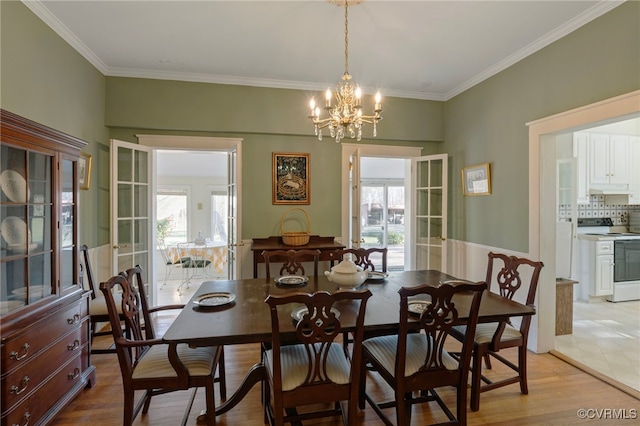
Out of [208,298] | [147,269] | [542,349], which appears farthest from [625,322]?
[147,269]

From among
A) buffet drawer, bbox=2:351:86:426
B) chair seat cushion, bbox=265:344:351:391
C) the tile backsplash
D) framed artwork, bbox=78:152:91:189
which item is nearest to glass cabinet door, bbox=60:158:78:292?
buffet drawer, bbox=2:351:86:426

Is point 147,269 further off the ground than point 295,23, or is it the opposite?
point 295,23

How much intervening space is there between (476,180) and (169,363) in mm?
3575

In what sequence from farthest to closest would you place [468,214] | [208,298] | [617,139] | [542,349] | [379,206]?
[379,206] < [617,139] < [468,214] < [542,349] < [208,298]

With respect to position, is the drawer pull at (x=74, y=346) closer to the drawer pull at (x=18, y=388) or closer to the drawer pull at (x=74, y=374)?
the drawer pull at (x=74, y=374)

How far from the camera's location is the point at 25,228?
1.88 m

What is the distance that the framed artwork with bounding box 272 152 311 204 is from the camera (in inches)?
159

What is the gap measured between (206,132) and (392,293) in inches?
114

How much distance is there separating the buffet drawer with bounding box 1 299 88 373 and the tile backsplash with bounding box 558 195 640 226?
6.14 m

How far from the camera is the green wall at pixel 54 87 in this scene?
2.18 meters

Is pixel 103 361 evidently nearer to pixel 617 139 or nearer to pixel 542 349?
pixel 542 349

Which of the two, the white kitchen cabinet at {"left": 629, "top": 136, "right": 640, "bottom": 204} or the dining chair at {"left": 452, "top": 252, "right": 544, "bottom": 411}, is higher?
the white kitchen cabinet at {"left": 629, "top": 136, "right": 640, "bottom": 204}

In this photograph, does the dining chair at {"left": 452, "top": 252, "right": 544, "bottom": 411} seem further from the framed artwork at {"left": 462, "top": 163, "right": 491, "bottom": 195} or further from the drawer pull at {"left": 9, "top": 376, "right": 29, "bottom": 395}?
the drawer pull at {"left": 9, "top": 376, "right": 29, "bottom": 395}

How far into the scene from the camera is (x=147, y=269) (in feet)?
12.6
